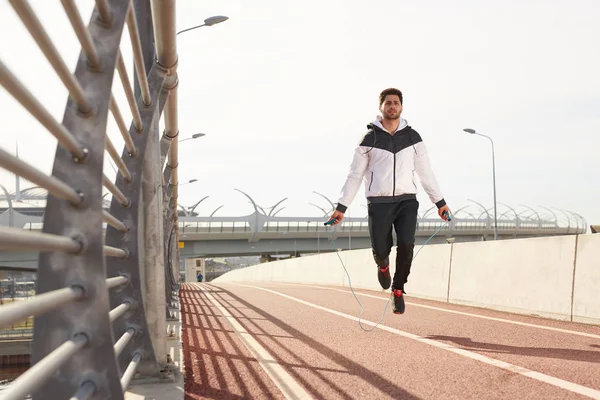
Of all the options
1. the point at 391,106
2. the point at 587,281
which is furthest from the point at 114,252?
the point at 587,281

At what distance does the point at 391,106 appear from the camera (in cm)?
667

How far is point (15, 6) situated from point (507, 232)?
108778mm

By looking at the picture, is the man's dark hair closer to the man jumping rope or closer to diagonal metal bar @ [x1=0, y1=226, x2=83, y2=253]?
the man jumping rope

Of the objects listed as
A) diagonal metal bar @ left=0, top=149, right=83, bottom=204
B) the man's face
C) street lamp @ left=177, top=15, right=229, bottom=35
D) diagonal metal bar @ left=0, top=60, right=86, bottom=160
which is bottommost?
diagonal metal bar @ left=0, top=149, right=83, bottom=204

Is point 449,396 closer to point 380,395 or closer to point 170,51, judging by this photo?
point 380,395

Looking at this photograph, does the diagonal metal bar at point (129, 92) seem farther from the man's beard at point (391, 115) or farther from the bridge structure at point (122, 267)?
the man's beard at point (391, 115)

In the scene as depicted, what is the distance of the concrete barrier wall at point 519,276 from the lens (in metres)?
7.98

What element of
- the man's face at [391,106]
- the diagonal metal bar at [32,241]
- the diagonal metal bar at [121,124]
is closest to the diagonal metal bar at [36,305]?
the diagonal metal bar at [32,241]

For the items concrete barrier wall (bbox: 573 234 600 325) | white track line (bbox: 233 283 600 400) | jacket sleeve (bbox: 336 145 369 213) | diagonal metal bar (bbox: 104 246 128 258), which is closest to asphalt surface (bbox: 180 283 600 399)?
white track line (bbox: 233 283 600 400)

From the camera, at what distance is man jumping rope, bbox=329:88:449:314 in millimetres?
6859

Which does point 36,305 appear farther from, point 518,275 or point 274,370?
point 518,275

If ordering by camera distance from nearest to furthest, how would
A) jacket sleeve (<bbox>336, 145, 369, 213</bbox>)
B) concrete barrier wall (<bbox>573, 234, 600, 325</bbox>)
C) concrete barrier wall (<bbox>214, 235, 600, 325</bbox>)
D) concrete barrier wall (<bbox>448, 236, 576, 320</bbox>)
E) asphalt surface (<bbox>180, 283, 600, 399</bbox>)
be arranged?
asphalt surface (<bbox>180, 283, 600, 399</bbox>)
jacket sleeve (<bbox>336, 145, 369, 213</bbox>)
concrete barrier wall (<bbox>573, 234, 600, 325</bbox>)
concrete barrier wall (<bbox>214, 235, 600, 325</bbox>)
concrete barrier wall (<bbox>448, 236, 576, 320</bbox>)

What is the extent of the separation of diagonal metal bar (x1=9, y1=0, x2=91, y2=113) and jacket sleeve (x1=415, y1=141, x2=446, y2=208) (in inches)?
208

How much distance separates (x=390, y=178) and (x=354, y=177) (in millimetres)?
383
